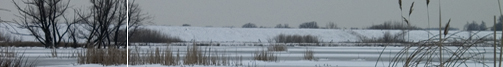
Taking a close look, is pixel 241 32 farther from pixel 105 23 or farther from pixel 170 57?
pixel 105 23

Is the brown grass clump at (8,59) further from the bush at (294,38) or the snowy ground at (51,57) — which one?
the bush at (294,38)

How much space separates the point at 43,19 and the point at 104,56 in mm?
745

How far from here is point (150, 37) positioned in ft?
15.8

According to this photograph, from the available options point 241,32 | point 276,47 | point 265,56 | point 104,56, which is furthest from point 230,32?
point 104,56

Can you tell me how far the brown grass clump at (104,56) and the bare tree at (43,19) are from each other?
1.37 ft

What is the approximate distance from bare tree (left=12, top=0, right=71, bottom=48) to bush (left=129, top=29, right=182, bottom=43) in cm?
65

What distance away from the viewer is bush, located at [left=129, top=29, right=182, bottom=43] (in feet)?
15.7

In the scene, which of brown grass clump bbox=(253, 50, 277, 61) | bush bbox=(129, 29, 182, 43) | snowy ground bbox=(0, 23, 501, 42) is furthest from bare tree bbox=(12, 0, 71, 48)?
brown grass clump bbox=(253, 50, 277, 61)

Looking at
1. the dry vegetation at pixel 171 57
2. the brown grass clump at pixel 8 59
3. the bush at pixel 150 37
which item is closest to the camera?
the brown grass clump at pixel 8 59

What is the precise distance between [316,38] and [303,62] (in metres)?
0.32

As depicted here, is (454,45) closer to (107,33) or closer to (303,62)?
(303,62)

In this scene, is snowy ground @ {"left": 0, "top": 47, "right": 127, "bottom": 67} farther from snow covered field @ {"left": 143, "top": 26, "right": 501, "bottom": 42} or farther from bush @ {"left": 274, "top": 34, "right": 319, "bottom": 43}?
bush @ {"left": 274, "top": 34, "right": 319, "bottom": 43}

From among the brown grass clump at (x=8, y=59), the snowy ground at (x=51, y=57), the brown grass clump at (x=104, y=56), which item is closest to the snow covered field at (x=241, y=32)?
the brown grass clump at (x=104, y=56)

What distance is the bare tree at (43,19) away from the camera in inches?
182
